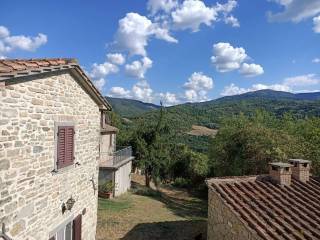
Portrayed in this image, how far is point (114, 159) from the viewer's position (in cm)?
2595

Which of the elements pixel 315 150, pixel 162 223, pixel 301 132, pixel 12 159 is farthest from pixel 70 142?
pixel 301 132

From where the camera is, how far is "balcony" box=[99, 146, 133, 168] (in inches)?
998

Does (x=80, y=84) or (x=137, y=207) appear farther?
(x=137, y=207)

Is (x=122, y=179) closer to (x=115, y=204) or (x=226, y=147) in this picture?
(x=115, y=204)

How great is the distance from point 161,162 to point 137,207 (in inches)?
396

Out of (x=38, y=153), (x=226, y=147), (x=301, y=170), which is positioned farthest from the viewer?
(x=226, y=147)

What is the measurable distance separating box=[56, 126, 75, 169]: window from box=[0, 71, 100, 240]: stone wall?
0.82ft

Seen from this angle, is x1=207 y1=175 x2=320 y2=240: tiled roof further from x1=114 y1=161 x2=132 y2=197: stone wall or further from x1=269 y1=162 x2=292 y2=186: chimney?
x1=114 y1=161 x2=132 y2=197: stone wall

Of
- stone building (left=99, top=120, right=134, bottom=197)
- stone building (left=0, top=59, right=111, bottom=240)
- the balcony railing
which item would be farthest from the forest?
stone building (left=0, top=59, right=111, bottom=240)

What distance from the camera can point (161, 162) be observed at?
33094mm

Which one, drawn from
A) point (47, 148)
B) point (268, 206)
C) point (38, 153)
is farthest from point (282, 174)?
point (38, 153)

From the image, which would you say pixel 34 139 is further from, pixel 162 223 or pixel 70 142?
pixel 162 223

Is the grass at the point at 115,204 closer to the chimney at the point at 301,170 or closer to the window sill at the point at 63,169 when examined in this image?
the window sill at the point at 63,169

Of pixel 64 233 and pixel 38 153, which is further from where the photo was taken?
pixel 64 233
